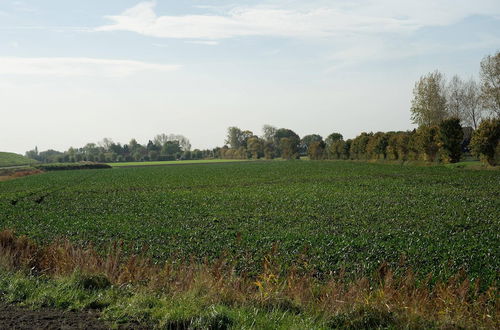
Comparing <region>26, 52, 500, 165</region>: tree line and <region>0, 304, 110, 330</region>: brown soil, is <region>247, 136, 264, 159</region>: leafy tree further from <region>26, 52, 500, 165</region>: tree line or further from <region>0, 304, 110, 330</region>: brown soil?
<region>0, 304, 110, 330</region>: brown soil

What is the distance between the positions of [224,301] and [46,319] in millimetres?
3437

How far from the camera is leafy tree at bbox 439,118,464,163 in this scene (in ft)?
197

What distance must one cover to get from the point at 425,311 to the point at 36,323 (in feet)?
24.4

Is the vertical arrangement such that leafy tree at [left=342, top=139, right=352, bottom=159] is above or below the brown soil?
above

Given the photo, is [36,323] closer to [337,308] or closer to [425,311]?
[337,308]

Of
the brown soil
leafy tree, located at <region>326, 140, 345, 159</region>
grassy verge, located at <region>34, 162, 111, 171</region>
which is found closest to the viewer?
the brown soil

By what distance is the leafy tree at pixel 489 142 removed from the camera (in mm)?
50156

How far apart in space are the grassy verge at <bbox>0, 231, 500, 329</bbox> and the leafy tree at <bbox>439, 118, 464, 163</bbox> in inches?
2103

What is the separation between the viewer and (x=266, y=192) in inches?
1447

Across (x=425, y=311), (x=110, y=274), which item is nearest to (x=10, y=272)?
(x=110, y=274)

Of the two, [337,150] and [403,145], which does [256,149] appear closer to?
[337,150]

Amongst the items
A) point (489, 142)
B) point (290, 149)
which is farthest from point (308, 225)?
point (290, 149)

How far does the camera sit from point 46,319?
830 centimetres

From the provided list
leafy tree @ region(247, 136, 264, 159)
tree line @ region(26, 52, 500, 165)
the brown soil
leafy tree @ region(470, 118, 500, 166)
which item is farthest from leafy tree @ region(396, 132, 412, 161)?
leafy tree @ region(247, 136, 264, 159)
